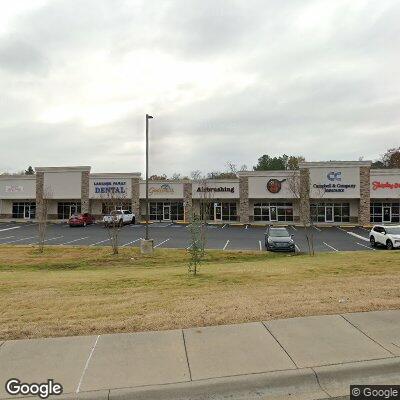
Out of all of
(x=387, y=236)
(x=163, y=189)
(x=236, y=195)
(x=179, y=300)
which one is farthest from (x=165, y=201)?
(x=179, y=300)

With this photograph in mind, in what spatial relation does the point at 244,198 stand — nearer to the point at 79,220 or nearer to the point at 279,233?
the point at 79,220

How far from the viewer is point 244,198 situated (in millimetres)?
44469

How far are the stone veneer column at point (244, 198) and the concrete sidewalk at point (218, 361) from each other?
38518mm

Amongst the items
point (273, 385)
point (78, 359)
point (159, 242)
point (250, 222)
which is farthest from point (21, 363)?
point (250, 222)

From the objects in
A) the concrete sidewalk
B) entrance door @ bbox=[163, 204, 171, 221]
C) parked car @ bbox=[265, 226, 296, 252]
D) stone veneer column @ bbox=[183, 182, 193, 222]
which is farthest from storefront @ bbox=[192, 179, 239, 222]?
the concrete sidewalk

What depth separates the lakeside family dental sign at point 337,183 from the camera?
42.0 metres

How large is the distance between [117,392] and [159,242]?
976 inches

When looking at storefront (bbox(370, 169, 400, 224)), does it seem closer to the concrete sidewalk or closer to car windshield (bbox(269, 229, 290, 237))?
car windshield (bbox(269, 229, 290, 237))

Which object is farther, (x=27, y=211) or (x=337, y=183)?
(x=27, y=211)

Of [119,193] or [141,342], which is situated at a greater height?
[119,193]

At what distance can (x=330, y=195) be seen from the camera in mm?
42406

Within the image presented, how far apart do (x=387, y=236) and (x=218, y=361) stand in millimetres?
22818

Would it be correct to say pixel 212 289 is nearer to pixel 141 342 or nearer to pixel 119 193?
pixel 141 342

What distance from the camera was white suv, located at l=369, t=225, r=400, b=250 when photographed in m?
23.9
